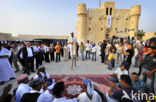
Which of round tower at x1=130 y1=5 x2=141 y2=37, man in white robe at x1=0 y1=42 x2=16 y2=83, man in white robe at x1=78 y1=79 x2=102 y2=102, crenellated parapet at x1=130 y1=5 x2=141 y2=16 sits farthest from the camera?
round tower at x1=130 y1=5 x2=141 y2=37

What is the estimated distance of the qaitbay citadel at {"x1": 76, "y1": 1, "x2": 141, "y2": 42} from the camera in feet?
88.8

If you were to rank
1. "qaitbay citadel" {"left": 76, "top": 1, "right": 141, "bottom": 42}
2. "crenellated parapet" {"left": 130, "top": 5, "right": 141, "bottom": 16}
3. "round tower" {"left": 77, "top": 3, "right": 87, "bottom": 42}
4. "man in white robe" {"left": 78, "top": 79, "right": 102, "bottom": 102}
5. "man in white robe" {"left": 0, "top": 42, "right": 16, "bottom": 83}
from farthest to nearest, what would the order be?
"qaitbay citadel" {"left": 76, "top": 1, "right": 141, "bottom": 42} → "round tower" {"left": 77, "top": 3, "right": 87, "bottom": 42} → "crenellated parapet" {"left": 130, "top": 5, "right": 141, "bottom": 16} → "man in white robe" {"left": 0, "top": 42, "right": 16, "bottom": 83} → "man in white robe" {"left": 78, "top": 79, "right": 102, "bottom": 102}

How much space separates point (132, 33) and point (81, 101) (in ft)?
111

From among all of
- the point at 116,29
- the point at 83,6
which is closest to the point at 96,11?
the point at 83,6

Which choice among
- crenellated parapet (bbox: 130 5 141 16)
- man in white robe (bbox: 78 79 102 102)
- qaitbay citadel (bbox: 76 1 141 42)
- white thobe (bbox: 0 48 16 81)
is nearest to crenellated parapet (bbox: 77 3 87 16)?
qaitbay citadel (bbox: 76 1 141 42)

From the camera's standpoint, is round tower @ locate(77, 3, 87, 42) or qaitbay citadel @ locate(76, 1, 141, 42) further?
qaitbay citadel @ locate(76, 1, 141, 42)

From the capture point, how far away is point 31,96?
1387 millimetres

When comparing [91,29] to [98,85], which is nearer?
[98,85]

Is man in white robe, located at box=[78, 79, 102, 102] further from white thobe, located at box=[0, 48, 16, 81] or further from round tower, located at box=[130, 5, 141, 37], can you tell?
round tower, located at box=[130, 5, 141, 37]

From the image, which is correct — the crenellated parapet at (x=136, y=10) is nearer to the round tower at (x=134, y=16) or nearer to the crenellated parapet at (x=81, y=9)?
the round tower at (x=134, y=16)

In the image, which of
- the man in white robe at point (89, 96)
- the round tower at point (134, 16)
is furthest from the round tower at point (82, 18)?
the man in white robe at point (89, 96)

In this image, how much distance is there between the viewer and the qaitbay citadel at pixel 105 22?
88.8 feet

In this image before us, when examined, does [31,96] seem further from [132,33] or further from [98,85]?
[132,33]

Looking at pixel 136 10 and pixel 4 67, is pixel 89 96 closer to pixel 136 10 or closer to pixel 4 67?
pixel 4 67
